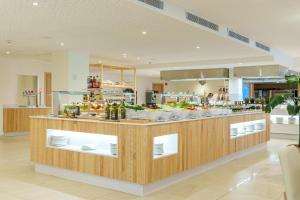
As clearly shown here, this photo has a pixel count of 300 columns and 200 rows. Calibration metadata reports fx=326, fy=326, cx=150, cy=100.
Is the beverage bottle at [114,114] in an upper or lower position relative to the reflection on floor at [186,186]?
upper

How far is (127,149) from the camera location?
4.52m

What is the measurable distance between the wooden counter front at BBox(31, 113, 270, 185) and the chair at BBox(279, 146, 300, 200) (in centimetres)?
200

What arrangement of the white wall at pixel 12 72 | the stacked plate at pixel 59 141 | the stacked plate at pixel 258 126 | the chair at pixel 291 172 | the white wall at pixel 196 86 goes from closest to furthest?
the chair at pixel 291 172 < the stacked plate at pixel 59 141 < the stacked plate at pixel 258 126 < the white wall at pixel 12 72 < the white wall at pixel 196 86

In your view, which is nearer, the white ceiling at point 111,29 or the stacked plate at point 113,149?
the stacked plate at point 113,149

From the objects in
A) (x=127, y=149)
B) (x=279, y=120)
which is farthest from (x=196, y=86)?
(x=127, y=149)

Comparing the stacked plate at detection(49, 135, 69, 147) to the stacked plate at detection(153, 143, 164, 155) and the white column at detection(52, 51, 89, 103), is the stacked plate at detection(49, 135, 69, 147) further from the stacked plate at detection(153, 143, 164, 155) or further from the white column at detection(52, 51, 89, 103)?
the white column at detection(52, 51, 89, 103)

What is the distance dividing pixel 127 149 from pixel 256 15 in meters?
4.03

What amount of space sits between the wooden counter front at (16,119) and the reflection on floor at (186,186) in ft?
16.3

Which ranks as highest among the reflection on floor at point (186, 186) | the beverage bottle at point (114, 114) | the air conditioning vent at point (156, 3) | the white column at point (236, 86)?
the air conditioning vent at point (156, 3)

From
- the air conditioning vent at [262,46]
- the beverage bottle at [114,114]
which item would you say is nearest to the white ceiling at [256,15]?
the air conditioning vent at [262,46]

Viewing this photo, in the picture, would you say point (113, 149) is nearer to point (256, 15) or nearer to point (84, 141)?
point (84, 141)

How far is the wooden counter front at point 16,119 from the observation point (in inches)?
437

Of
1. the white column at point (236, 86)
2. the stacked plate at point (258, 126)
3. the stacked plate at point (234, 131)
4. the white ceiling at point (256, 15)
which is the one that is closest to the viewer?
the white ceiling at point (256, 15)

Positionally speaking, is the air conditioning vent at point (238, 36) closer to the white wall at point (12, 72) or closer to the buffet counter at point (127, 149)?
the buffet counter at point (127, 149)
